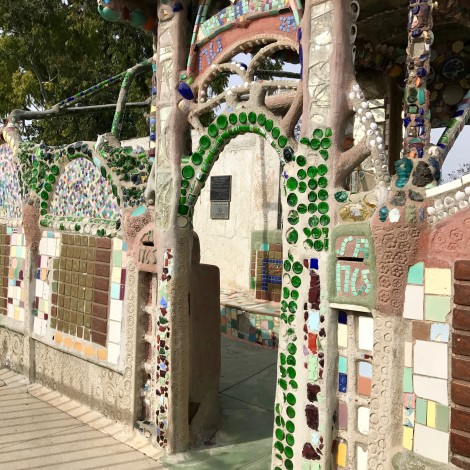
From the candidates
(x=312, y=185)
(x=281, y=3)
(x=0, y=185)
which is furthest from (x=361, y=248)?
Answer: (x=0, y=185)

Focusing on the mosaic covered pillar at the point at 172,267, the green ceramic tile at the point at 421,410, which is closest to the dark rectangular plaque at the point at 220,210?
the mosaic covered pillar at the point at 172,267

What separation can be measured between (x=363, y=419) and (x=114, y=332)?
2.50 metres

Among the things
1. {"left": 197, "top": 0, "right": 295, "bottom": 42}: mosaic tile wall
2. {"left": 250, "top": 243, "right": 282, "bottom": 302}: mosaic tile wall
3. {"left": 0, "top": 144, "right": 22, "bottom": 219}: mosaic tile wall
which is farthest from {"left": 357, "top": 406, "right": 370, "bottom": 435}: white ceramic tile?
{"left": 250, "top": 243, "right": 282, "bottom": 302}: mosaic tile wall

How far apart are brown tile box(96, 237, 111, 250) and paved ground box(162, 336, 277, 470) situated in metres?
1.83

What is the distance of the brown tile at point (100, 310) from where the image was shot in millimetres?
4930

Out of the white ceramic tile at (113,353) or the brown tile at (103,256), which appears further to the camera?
the brown tile at (103,256)

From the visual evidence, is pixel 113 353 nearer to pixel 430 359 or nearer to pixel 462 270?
pixel 430 359

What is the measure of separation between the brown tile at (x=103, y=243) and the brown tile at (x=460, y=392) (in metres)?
3.24

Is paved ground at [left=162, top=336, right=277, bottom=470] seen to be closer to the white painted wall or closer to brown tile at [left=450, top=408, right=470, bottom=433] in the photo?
brown tile at [left=450, top=408, right=470, bottom=433]

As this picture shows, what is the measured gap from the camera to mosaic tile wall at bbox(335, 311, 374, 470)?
9.83 feet

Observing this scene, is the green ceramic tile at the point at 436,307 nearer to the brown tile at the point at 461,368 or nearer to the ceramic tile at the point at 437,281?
the ceramic tile at the point at 437,281

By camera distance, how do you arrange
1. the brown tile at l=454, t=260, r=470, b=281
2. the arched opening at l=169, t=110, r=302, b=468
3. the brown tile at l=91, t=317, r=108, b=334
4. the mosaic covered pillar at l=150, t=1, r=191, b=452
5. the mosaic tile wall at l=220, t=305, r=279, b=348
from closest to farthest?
the brown tile at l=454, t=260, r=470, b=281 → the arched opening at l=169, t=110, r=302, b=468 → the mosaic covered pillar at l=150, t=1, r=191, b=452 → the brown tile at l=91, t=317, r=108, b=334 → the mosaic tile wall at l=220, t=305, r=279, b=348

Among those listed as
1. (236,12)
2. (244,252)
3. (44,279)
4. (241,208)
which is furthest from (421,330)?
(241,208)

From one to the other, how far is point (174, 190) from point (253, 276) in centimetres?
518
